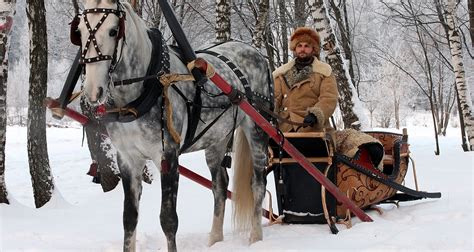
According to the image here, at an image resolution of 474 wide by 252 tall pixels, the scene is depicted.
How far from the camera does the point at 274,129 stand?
15.0ft

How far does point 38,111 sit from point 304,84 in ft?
12.4

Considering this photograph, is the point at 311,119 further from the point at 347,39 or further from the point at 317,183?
the point at 347,39

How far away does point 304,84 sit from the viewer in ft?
17.9

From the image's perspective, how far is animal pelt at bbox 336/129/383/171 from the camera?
5293 millimetres

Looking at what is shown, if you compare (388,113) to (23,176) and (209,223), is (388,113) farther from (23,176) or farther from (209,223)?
(209,223)

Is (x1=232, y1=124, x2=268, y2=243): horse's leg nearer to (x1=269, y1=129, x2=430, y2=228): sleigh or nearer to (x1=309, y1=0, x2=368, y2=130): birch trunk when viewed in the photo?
(x1=269, y1=129, x2=430, y2=228): sleigh

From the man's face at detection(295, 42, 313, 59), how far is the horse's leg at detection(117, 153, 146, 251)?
229 centimetres

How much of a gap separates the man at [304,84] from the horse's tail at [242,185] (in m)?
0.58

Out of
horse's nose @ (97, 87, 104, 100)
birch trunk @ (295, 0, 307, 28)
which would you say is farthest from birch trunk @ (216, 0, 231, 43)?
horse's nose @ (97, 87, 104, 100)

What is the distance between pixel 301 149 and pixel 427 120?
4061cm

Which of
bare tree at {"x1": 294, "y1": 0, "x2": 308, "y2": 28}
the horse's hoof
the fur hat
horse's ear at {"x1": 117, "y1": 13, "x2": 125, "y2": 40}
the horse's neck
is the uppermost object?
bare tree at {"x1": 294, "y1": 0, "x2": 308, "y2": 28}

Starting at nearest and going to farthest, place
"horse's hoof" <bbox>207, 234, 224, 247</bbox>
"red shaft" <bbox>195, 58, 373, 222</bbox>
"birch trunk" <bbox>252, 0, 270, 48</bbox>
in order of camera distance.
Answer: "red shaft" <bbox>195, 58, 373, 222</bbox>
"horse's hoof" <bbox>207, 234, 224, 247</bbox>
"birch trunk" <bbox>252, 0, 270, 48</bbox>

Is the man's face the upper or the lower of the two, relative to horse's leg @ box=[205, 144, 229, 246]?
upper

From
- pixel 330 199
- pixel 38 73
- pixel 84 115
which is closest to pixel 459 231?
pixel 330 199
